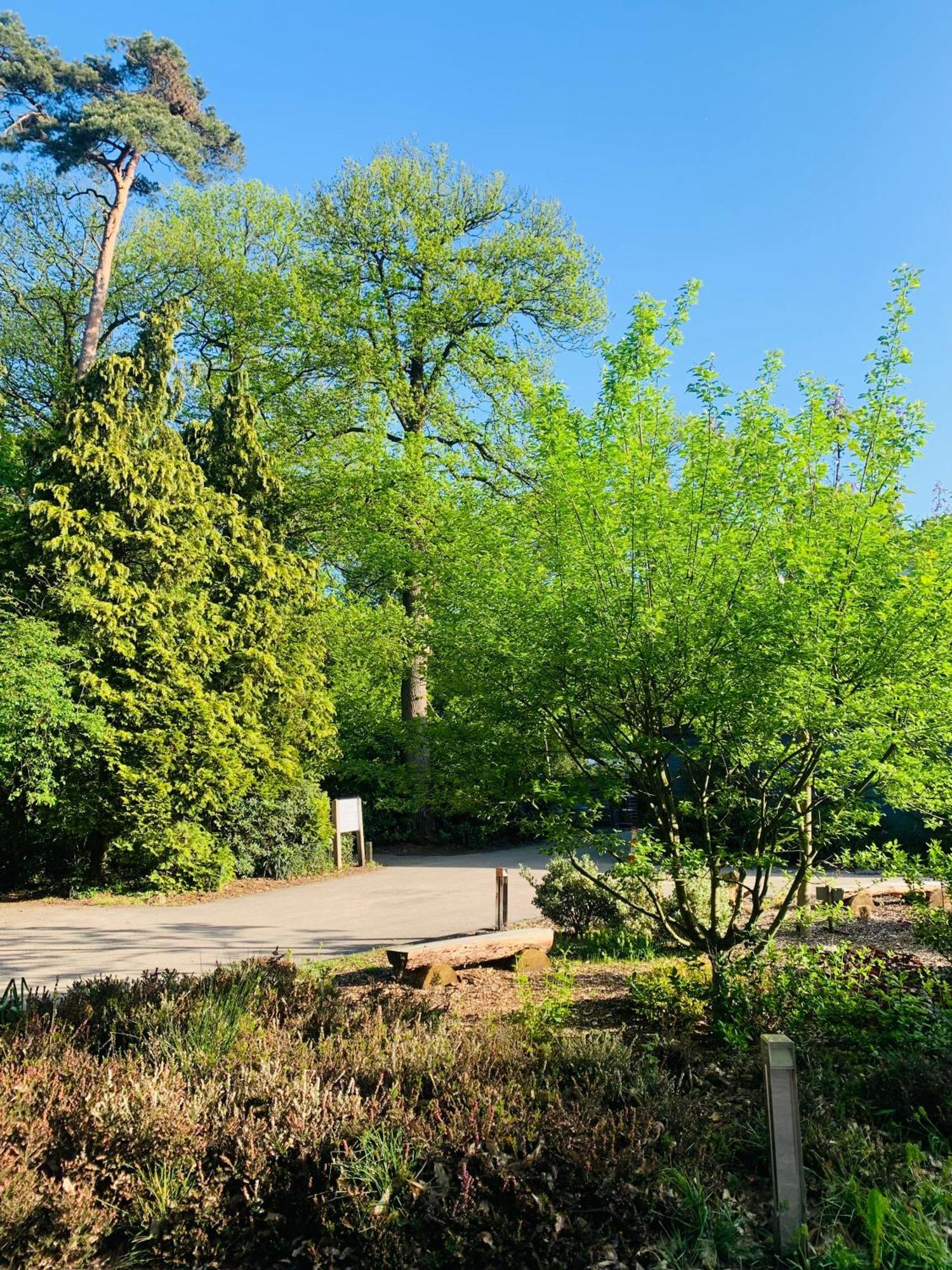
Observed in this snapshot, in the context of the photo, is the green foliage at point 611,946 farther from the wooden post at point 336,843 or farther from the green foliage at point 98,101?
the green foliage at point 98,101

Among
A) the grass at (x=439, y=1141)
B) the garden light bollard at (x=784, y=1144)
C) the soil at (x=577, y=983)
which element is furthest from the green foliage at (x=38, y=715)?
the garden light bollard at (x=784, y=1144)

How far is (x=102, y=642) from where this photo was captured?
1267 cm

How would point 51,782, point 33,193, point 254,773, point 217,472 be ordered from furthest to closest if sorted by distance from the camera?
point 33,193, point 217,472, point 254,773, point 51,782

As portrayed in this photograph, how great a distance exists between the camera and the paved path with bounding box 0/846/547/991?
8344 mm

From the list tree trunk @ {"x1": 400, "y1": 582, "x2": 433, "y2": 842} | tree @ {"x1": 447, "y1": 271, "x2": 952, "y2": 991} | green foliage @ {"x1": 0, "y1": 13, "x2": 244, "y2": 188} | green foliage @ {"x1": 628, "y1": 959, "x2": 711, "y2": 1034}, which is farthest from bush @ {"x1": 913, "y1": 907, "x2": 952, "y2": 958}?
green foliage @ {"x1": 0, "y1": 13, "x2": 244, "y2": 188}

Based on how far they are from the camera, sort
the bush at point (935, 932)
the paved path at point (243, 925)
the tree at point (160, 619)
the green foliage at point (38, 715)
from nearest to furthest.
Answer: the bush at point (935, 932) → the paved path at point (243, 925) → the green foliage at point (38, 715) → the tree at point (160, 619)

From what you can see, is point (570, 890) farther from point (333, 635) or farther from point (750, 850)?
point (333, 635)

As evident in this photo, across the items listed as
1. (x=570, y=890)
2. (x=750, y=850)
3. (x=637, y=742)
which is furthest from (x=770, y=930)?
(x=570, y=890)

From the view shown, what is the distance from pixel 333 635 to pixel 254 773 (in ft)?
13.1

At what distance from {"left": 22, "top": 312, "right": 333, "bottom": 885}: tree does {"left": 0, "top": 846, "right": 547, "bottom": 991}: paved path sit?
4.88ft

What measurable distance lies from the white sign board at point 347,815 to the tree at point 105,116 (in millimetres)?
9919

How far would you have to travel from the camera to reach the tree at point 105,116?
17844 millimetres

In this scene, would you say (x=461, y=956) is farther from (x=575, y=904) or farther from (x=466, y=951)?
(x=575, y=904)

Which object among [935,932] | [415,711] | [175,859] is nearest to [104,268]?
[415,711]
